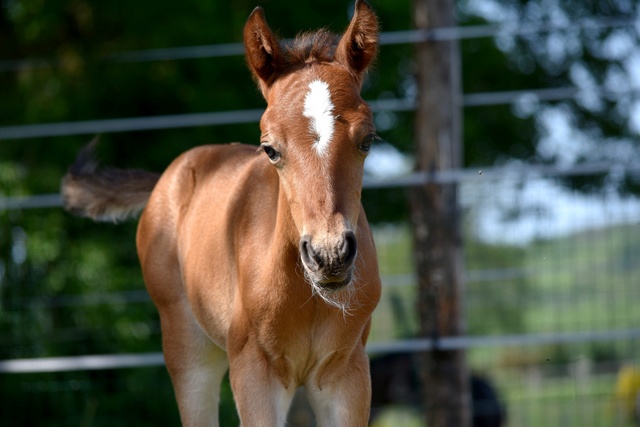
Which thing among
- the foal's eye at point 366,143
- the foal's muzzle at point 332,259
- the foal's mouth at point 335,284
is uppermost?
the foal's eye at point 366,143

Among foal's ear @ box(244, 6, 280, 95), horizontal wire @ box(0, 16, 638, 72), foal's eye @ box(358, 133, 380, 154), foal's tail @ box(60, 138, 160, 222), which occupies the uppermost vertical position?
horizontal wire @ box(0, 16, 638, 72)

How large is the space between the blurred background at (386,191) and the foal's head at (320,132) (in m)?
2.47

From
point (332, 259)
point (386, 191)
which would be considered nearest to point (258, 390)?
point (332, 259)

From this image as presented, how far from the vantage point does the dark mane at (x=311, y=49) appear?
10.6 ft

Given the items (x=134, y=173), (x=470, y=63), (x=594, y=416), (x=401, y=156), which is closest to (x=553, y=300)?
(x=594, y=416)

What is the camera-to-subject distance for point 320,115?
2.89 m

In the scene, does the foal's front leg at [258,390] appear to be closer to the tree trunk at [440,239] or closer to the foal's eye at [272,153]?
the foal's eye at [272,153]

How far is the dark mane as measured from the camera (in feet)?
10.6

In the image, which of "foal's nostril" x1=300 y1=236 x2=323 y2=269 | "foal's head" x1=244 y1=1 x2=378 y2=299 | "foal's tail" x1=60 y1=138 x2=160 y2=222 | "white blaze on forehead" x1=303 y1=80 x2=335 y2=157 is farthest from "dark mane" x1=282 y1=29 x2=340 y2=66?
"foal's tail" x1=60 y1=138 x2=160 y2=222

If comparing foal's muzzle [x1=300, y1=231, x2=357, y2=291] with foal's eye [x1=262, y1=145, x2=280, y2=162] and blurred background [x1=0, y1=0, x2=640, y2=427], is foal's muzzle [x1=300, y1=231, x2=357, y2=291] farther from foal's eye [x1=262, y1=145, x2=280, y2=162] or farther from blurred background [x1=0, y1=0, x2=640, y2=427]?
blurred background [x1=0, y1=0, x2=640, y2=427]

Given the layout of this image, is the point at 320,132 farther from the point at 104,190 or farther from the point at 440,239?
the point at 440,239

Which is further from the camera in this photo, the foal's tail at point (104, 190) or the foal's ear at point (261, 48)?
the foal's tail at point (104, 190)

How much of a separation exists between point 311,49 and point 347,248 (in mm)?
846

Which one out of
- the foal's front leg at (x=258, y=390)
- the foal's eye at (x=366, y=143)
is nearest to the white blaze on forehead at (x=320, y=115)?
the foal's eye at (x=366, y=143)
